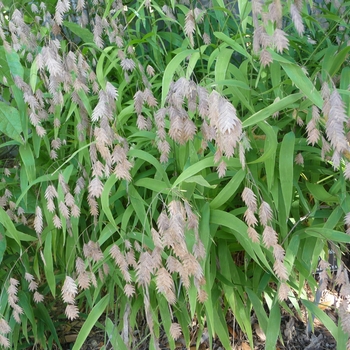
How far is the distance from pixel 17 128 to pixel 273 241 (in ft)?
1.83

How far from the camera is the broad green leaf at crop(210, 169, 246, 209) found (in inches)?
36.3

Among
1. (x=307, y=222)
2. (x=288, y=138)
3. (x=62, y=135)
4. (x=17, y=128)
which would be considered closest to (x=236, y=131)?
(x=288, y=138)

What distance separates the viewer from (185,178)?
819mm

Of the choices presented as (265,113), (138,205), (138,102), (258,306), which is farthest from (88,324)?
(265,113)

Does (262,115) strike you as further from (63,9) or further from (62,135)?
(62,135)

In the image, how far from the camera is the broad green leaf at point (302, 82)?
28.0 inches

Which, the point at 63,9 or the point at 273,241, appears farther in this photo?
the point at 63,9

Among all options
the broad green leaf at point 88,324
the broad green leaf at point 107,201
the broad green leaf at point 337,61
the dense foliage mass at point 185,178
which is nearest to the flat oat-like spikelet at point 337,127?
the dense foliage mass at point 185,178

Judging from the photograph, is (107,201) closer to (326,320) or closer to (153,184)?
(153,184)

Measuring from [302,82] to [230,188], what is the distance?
286mm

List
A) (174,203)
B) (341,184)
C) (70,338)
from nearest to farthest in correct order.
Result: (174,203)
(341,184)
(70,338)

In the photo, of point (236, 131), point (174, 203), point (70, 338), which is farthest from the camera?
point (70, 338)

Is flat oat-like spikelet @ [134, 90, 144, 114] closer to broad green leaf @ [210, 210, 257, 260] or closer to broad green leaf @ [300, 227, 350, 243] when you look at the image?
broad green leaf @ [210, 210, 257, 260]

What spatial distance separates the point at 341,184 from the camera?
91 cm
